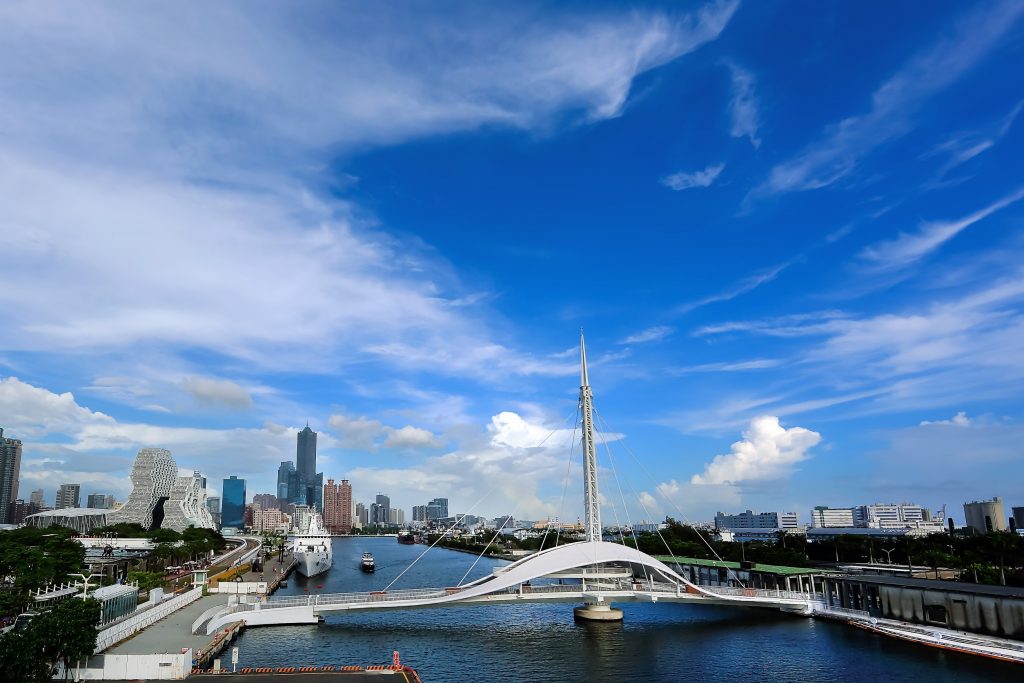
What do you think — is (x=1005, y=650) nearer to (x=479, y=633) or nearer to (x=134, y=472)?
(x=479, y=633)

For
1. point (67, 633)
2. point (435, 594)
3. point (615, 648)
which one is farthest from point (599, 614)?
point (67, 633)

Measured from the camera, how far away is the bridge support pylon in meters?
54.2

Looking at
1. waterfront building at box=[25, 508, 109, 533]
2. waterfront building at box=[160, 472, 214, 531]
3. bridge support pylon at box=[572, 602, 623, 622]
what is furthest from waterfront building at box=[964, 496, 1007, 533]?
waterfront building at box=[25, 508, 109, 533]

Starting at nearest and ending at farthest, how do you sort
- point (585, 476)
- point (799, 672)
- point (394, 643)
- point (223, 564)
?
point (799, 672)
point (394, 643)
point (585, 476)
point (223, 564)

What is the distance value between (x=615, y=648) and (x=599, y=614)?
9900mm

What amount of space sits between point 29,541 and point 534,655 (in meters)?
79.6

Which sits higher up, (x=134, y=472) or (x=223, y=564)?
(x=134, y=472)

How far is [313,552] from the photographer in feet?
327

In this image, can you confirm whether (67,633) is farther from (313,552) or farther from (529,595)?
(313,552)

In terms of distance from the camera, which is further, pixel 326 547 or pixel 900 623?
pixel 326 547

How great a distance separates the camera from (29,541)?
88438mm

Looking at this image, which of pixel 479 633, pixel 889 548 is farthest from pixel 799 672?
pixel 889 548

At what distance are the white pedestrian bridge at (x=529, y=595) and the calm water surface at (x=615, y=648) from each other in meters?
1.44

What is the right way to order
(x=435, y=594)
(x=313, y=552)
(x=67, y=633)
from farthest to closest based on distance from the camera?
(x=313, y=552) → (x=435, y=594) → (x=67, y=633)
